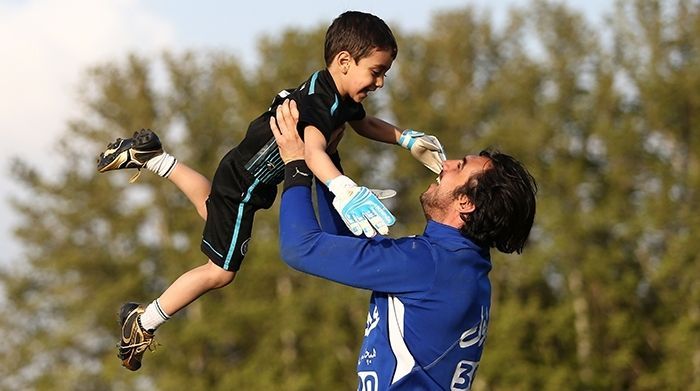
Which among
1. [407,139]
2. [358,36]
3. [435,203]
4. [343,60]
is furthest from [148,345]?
[435,203]

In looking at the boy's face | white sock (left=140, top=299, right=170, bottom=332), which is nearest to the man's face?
the boy's face

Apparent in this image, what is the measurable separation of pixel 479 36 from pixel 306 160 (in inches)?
1090

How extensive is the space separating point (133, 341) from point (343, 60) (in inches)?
64.1

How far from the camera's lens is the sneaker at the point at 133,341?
624 cm

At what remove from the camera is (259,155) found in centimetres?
607

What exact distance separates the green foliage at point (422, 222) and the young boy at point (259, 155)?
23.2 m

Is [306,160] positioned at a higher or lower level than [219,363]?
lower

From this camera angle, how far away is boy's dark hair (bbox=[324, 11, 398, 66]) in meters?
5.77

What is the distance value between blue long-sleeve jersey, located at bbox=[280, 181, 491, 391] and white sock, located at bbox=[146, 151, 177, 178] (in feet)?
6.02

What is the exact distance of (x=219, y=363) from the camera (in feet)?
113

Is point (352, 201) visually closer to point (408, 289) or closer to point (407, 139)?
point (408, 289)

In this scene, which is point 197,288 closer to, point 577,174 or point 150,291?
point 577,174

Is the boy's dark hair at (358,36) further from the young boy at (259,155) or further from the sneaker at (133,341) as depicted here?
the sneaker at (133,341)

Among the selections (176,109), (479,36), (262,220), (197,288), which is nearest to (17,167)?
(176,109)
